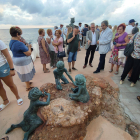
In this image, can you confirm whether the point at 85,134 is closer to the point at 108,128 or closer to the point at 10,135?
the point at 108,128

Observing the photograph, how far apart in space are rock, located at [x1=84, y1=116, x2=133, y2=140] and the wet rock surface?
0.28 feet

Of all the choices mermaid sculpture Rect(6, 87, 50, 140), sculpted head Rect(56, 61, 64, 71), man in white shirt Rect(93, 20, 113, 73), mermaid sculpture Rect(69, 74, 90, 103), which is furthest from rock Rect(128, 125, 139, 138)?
man in white shirt Rect(93, 20, 113, 73)

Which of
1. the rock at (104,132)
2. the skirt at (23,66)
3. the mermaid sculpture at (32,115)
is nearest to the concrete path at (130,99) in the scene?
the rock at (104,132)

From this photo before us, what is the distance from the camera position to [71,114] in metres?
1.63

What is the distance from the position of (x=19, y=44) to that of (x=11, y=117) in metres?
1.70

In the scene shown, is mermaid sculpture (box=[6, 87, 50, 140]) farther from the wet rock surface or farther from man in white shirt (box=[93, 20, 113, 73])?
man in white shirt (box=[93, 20, 113, 73])

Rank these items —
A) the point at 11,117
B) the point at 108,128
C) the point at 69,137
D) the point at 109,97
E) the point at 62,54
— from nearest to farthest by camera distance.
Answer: the point at 69,137 < the point at 108,128 < the point at 11,117 < the point at 109,97 < the point at 62,54

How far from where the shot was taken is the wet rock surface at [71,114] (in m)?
1.47

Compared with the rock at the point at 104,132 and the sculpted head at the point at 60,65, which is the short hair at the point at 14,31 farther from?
the rock at the point at 104,132

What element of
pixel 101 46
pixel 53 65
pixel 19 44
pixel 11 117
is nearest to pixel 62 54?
pixel 53 65

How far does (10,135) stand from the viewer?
67.5 inches

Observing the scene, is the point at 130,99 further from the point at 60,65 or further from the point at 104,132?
the point at 60,65

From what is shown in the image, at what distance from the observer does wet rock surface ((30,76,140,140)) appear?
1468 millimetres

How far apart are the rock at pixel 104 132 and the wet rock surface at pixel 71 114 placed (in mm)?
87
